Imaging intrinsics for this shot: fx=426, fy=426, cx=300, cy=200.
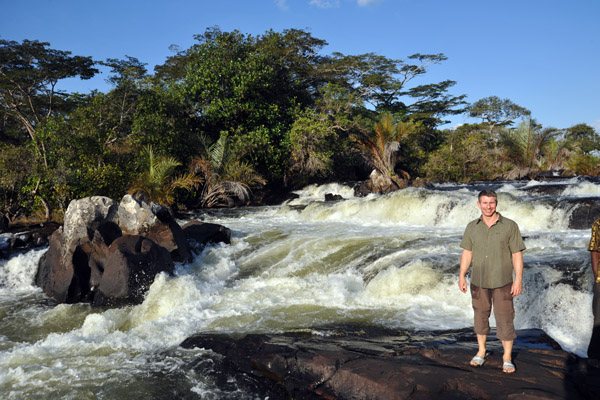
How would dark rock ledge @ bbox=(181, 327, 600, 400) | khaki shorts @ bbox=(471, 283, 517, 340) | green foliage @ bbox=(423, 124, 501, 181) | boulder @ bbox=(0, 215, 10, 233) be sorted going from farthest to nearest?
green foliage @ bbox=(423, 124, 501, 181)
boulder @ bbox=(0, 215, 10, 233)
khaki shorts @ bbox=(471, 283, 517, 340)
dark rock ledge @ bbox=(181, 327, 600, 400)

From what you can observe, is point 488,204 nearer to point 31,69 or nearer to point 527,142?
point 31,69

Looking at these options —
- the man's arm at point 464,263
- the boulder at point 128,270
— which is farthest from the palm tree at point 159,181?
the man's arm at point 464,263

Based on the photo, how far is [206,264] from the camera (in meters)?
10.2

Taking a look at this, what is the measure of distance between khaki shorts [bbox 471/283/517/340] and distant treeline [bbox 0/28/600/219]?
13.2 meters

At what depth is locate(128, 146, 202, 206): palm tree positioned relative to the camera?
15.1 metres

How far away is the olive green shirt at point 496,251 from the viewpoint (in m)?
3.82

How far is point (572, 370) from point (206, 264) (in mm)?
7915

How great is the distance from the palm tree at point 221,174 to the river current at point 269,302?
5953mm

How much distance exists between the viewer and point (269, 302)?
286 inches

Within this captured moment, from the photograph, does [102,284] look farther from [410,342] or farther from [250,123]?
[250,123]

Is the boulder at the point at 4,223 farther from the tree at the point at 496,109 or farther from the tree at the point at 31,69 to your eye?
the tree at the point at 496,109

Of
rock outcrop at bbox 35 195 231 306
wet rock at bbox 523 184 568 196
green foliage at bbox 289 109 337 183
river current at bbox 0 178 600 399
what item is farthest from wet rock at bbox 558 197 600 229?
green foliage at bbox 289 109 337 183

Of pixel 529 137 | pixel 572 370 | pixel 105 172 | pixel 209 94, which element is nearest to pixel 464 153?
pixel 529 137

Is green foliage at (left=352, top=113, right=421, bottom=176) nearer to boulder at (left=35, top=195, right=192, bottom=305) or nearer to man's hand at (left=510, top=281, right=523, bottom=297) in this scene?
boulder at (left=35, top=195, right=192, bottom=305)
